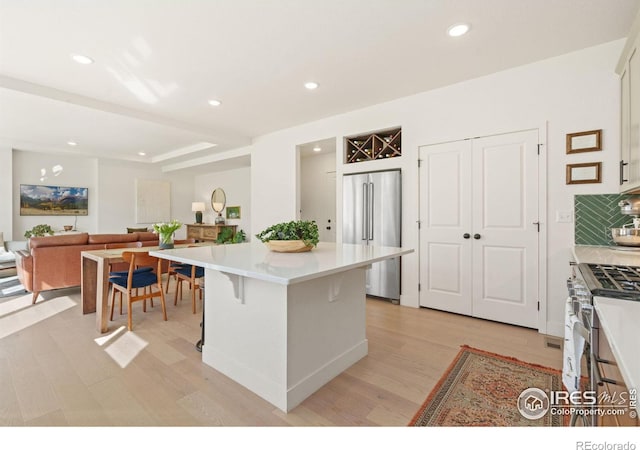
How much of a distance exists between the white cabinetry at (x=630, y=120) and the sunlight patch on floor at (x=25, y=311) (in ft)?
17.1

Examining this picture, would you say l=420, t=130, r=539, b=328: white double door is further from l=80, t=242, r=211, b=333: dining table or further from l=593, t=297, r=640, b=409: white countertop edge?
l=80, t=242, r=211, b=333: dining table

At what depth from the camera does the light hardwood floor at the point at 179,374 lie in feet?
5.49

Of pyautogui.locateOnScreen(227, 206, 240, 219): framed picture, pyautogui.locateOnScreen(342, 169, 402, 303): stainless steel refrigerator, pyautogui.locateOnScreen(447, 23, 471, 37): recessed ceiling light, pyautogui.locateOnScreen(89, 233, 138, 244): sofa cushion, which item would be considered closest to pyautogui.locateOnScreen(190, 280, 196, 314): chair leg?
pyautogui.locateOnScreen(89, 233, 138, 244): sofa cushion

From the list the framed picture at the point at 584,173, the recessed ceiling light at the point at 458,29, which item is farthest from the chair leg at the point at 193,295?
the framed picture at the point at 584,173

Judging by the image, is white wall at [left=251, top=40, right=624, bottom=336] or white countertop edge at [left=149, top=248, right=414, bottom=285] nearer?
white countertop edge at [left=149, top=248, right=414, bottom=285]

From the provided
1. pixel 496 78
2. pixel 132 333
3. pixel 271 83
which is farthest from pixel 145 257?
pixel 496 78

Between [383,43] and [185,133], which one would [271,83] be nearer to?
[383,43]

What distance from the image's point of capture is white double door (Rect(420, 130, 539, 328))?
2.94 metres

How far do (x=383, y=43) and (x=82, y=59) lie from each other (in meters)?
2.73

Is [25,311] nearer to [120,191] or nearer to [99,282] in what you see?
[99,282]

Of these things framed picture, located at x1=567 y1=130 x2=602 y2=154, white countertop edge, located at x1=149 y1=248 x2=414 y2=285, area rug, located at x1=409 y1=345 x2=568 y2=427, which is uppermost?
framed picture, located at x1=567 y1=130 x2=602 y2=154

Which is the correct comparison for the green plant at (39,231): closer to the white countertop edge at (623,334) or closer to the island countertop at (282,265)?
the island countertop at (282,265)

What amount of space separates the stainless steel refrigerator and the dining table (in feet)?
8.11
